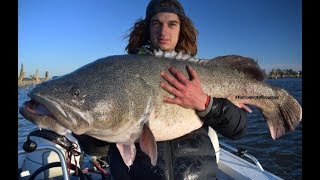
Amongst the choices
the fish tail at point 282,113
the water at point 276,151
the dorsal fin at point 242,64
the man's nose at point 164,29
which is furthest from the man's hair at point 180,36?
the water at point 276,151

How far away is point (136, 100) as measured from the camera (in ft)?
9.29

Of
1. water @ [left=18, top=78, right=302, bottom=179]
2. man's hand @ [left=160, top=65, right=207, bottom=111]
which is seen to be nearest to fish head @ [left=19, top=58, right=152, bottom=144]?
man's hand @ [left=160, top=65, right=207, bottom=111]

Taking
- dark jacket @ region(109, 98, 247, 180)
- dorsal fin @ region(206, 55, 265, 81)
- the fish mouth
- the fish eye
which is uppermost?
dorsal fin @ region(206, 55, 265, 81)

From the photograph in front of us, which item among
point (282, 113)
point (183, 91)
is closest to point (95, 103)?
point (183, 91)

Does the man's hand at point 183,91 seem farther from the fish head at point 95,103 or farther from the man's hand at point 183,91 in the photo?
the fish head at point 95,103

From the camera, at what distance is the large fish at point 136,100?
8.45 feet

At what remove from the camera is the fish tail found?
11.4ft

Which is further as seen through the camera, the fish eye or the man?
the man

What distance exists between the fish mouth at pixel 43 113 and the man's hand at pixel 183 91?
3.05 ft

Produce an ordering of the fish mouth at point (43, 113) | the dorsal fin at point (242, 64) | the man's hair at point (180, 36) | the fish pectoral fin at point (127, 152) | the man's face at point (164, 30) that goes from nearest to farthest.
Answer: the fish mouth at point (43, 113), the fish pectoral fin at point (127, 152), the dorsal fin at point (242, 64), the man's face at point (164, 30), the man's hair at point (180, 36)

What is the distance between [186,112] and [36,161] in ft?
12.6

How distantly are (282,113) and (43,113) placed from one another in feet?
7.83

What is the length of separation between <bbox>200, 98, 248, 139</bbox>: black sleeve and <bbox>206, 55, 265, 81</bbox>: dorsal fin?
18.2 inches

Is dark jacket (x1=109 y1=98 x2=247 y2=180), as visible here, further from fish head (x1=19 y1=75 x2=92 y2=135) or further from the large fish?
fish head (x1=19 y1=75 x2=92 y2=135)
